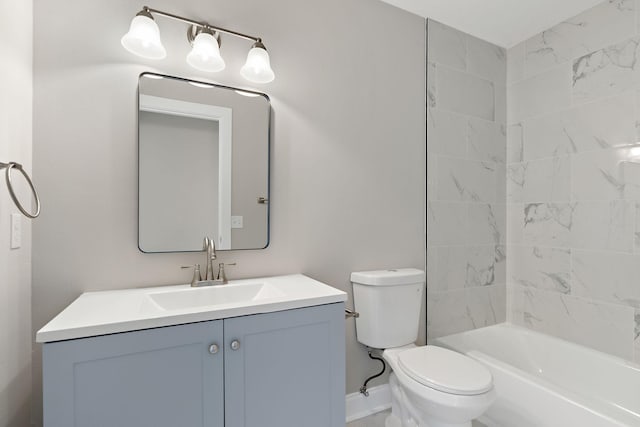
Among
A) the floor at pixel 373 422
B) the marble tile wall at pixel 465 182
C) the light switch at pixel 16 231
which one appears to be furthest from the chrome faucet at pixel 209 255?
the marble tile wall at pixel 465 182

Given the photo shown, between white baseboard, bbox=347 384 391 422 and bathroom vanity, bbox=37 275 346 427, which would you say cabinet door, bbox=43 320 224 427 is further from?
white baseboard, bbox=347 384 391 422

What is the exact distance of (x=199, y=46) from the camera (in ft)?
4.57

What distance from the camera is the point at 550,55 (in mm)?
2197

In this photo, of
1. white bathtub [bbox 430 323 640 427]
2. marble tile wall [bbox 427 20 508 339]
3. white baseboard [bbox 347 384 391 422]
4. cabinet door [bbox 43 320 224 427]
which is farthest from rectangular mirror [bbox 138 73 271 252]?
white bathtub [bbox 430 323 640 427]

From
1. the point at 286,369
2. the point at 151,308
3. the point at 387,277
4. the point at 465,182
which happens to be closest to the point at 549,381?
the point at 387,277

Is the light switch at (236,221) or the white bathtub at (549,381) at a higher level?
the light switch at (236,221)

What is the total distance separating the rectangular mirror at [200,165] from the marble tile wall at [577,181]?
4.45 feet

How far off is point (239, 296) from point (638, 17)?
2.65 m

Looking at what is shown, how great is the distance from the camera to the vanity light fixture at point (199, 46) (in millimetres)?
1278

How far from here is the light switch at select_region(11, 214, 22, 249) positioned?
110 centimetres

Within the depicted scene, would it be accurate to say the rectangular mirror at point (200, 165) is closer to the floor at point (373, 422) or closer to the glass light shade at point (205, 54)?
the glass light shade at point (205, 54)

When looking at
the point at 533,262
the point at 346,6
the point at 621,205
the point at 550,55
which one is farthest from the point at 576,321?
the point at 346,6

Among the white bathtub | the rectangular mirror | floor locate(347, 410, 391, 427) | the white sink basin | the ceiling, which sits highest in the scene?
the ceiling

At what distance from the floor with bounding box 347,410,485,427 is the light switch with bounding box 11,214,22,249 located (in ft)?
5.76
